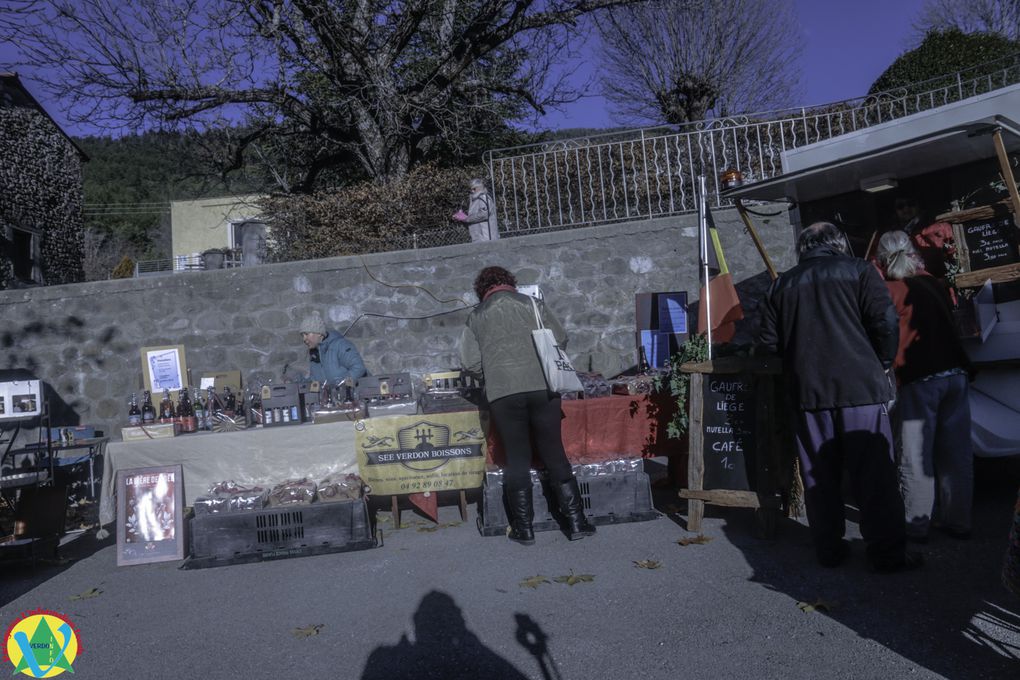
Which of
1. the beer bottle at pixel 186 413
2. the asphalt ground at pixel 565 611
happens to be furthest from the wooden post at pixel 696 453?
the beer bottle at pixel 186 413

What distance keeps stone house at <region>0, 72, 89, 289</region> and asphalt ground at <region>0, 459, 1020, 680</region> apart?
16.1m

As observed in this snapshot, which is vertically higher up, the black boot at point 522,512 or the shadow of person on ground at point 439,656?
the black boot at point 522,512

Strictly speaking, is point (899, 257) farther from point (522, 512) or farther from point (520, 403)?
point (522, 512)

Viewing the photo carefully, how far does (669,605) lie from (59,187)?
23.3 metres

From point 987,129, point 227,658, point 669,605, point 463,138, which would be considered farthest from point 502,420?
point 463,138

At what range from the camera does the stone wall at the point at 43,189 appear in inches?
768

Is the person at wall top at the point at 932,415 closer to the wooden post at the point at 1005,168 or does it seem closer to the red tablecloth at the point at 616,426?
the wooden post at the point at 1005,168

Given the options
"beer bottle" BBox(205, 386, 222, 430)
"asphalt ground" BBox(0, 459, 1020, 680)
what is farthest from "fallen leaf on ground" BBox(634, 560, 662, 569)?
"beer bottle" BBox(205, 386, 222, 430)

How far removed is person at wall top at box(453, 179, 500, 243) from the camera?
372 inches

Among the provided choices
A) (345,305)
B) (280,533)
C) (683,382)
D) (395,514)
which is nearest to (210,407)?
(280,533)

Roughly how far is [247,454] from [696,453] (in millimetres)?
3462

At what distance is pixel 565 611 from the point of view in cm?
429

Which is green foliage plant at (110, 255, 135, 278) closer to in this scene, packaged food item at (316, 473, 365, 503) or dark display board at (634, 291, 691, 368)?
dark display board at (634, 291, 691, 368)

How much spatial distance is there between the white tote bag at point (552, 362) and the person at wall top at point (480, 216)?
159 inches
